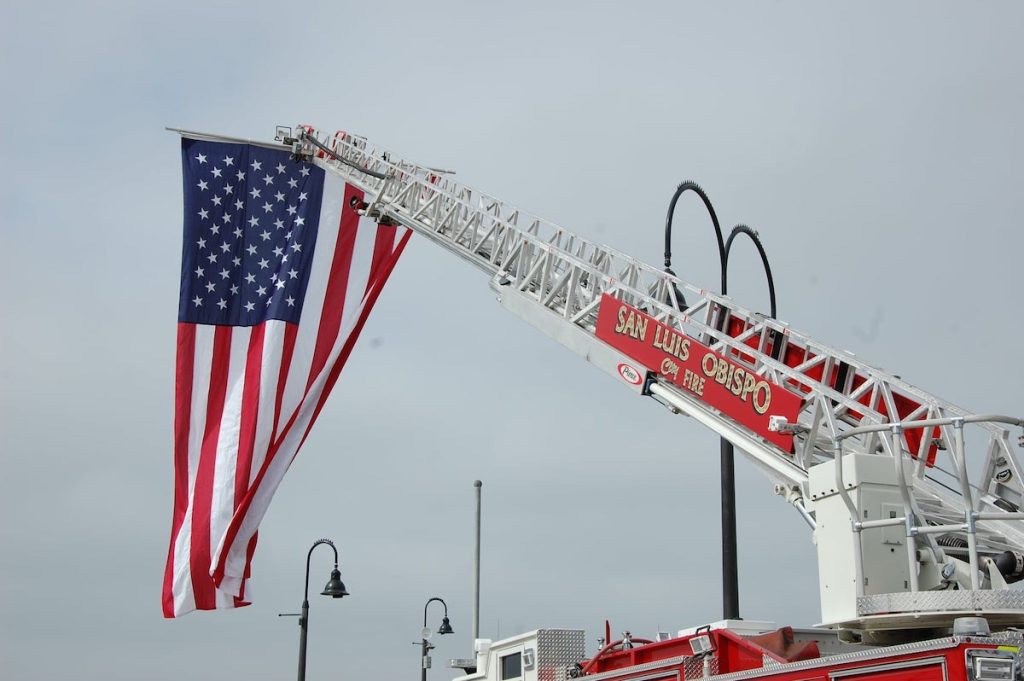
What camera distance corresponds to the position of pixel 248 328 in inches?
720

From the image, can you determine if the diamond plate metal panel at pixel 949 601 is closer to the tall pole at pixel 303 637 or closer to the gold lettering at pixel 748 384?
the gold lettering at pixel 748 384

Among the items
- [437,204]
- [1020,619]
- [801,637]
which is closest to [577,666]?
[801,637]

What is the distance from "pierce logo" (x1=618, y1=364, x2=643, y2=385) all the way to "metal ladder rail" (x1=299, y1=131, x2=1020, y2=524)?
0.67 meters

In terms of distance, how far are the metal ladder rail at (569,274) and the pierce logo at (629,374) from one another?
0.67 m

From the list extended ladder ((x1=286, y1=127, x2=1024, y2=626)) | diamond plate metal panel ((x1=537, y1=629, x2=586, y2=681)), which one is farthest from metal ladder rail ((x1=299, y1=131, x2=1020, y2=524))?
diamond plate metal panel ((x1=537, y1=629, x2=586, y2=681))

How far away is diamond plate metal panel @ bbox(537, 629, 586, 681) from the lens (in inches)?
504

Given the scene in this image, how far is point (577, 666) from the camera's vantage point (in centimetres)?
1245

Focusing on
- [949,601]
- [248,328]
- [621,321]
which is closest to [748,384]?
[621,321]

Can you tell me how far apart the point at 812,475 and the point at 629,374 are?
3.13 meters

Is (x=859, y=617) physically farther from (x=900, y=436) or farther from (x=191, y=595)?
(x=191, y=595)

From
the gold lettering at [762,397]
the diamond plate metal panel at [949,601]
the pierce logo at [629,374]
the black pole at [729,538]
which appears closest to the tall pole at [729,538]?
the black pole at [729,538]

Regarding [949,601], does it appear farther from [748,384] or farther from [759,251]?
[759,251]

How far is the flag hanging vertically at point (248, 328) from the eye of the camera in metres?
17.3

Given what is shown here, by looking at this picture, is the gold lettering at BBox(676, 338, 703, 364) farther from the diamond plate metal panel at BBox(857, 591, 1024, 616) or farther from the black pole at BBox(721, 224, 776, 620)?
the diamond plate metal panel at BBox(857, 591, 1024, 616)
